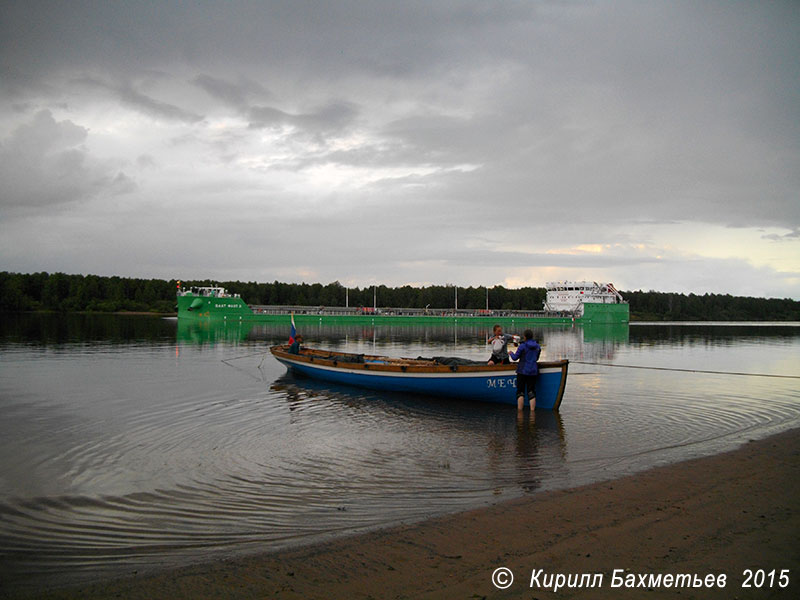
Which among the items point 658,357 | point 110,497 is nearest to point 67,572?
point 110,497

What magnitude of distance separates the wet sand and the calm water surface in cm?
59

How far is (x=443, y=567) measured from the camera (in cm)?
542

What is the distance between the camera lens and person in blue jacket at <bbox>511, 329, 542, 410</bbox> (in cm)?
1487

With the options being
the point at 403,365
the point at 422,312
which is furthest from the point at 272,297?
the point at 403,365

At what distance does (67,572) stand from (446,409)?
11.3 m

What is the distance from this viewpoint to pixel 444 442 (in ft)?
38.5

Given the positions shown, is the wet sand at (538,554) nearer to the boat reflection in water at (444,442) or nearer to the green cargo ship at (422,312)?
the boat reflection in water at (444,442)

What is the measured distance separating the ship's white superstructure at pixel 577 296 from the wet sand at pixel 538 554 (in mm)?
94469

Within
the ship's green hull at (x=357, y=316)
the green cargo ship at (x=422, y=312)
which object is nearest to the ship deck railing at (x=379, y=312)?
the green cargo ship at (x=422, y=312)

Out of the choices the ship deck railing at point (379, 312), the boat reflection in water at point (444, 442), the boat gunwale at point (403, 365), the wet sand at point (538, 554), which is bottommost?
the boat reflection in water at point (444, 442)

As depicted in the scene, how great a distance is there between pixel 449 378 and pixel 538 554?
10929 millimetres

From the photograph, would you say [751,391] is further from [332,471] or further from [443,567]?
[443,567]

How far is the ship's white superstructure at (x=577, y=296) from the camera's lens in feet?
323

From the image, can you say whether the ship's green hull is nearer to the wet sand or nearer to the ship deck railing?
the ship deck railing
